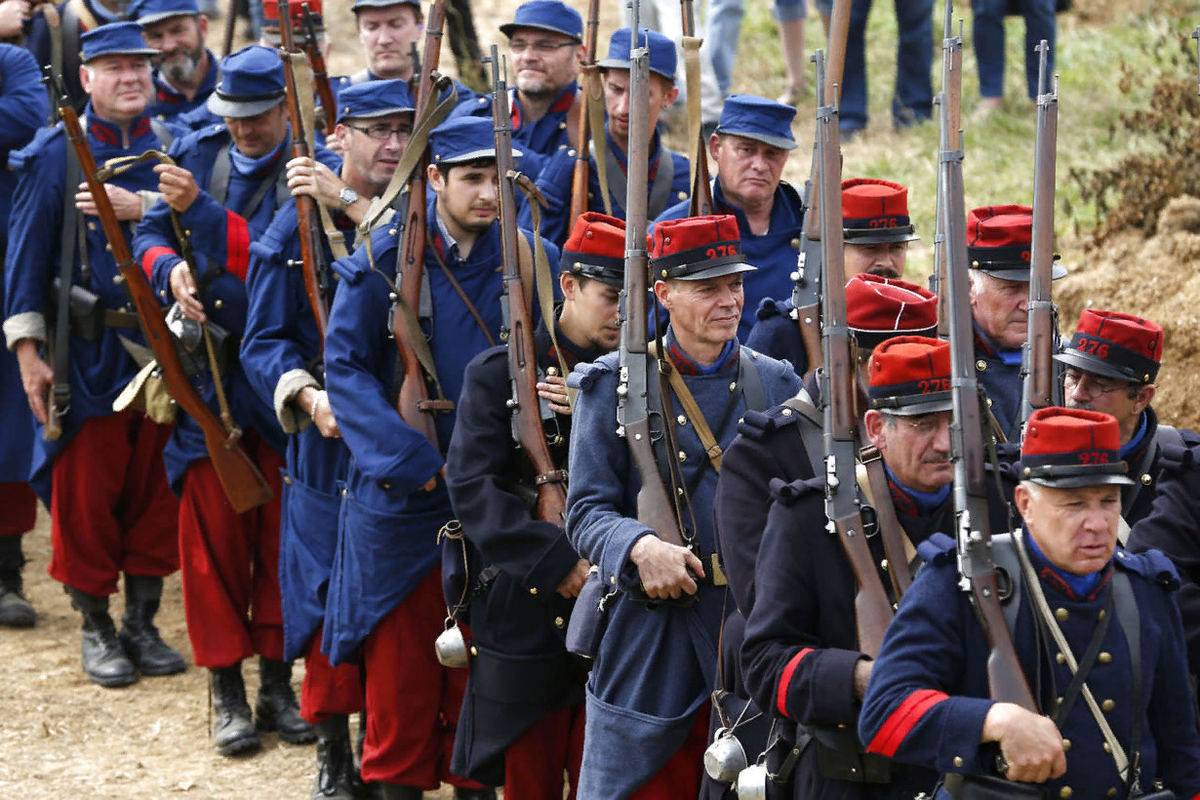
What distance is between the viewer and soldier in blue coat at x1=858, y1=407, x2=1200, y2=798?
137 inches

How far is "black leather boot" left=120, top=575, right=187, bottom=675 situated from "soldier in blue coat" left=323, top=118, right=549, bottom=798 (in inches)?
81.4

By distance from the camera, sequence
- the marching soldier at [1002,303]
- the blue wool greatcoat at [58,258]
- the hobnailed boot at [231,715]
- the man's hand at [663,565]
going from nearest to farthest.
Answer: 1. the man's hand at [663,565]
2. the marching soldier at [1002,303]
3. the hobnailed boot at [231,715]
4. the blue wool greatcoat at [58,258]

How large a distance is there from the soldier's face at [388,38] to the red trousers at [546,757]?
11.3ft

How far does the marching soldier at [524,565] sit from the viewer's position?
523cm

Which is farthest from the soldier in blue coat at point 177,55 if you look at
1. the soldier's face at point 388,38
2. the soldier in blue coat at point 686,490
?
the soldier in blue coat at point 686,490

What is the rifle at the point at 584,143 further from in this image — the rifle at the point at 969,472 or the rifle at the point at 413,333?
the rifle at the point at 969,472

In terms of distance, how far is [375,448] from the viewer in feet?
18.7

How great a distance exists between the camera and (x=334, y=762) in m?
6.48

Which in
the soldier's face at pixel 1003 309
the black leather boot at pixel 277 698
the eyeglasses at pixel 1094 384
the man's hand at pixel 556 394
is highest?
the soldier's face at pixel 1003 309

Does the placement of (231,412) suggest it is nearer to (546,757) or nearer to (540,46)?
(540,46)

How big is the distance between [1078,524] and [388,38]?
5.18 metres

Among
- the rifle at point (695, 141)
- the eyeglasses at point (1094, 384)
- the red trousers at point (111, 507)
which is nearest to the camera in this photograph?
the eyeglasses at point (1094, 384)

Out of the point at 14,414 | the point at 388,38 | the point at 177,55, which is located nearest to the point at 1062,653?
the point at 388,38

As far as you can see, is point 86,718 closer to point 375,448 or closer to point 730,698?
point 375,448
